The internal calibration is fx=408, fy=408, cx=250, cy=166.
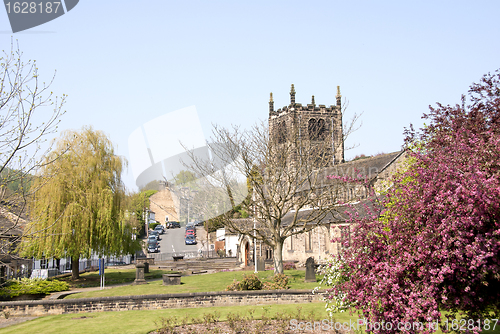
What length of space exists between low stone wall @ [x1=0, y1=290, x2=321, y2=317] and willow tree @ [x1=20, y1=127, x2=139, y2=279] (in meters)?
9.88

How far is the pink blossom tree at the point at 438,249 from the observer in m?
8.16

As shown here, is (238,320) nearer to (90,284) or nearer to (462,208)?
(462,208)

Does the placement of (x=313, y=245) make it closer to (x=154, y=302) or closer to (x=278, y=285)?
(x=278, y=285)

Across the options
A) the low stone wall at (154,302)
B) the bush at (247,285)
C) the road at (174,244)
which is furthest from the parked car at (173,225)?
the low stone wall at (154,302)

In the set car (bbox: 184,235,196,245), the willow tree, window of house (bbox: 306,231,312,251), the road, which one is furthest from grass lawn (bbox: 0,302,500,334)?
car (bbox: 184,235,196,245)

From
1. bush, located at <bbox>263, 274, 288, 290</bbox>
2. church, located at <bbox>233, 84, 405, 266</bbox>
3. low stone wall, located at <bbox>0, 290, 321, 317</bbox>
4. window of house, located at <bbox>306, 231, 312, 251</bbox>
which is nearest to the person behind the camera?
low stone wall, located at <bbox>0, 290, 321, 317</bbox>

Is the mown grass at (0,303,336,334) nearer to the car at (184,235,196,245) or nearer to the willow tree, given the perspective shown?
the willow tree

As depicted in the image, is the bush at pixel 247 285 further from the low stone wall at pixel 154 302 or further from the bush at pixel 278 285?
the low stone wall at pixel 154 302

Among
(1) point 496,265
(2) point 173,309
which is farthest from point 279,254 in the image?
(1) point 496,265

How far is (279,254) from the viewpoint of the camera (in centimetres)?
2608

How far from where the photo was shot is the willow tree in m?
27.6

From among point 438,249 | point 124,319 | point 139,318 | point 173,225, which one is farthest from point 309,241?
point 173,225

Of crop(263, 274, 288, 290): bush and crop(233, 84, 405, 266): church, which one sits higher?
crop(233, 84, 405, 266): church

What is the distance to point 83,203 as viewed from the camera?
29.2 meters
